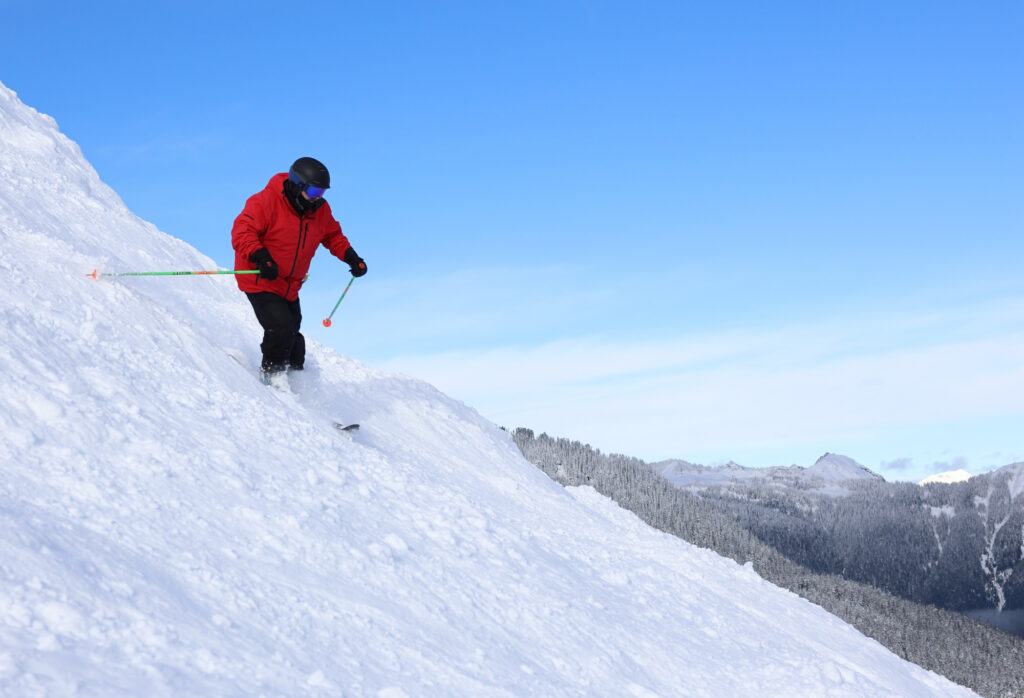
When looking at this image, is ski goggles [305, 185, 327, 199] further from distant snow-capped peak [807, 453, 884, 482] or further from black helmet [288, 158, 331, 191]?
distant snow-capped peak [807, 453, 884, 482]

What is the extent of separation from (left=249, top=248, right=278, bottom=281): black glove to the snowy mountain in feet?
304

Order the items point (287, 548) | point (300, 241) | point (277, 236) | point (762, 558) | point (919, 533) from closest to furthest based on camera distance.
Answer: point (287, 548) → point (277, 236) → point (300, 241) → point (762, 558) → point (919, 533)

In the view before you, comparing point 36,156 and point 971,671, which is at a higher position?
point 36,156

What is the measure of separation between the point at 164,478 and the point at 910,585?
369 feet

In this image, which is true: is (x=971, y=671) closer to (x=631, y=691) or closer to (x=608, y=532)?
(x=608, y=532)

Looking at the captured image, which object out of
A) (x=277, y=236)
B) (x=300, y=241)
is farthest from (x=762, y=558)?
(x=277, y=236)

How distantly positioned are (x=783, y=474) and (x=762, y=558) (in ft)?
325

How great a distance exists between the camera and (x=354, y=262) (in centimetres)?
1104

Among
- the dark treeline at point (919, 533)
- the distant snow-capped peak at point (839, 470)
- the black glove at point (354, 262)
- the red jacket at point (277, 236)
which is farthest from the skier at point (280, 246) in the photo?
the distant snow-capped peak at point (839, 470)

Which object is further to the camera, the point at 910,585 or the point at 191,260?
the point at 910,585

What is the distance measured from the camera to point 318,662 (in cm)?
447

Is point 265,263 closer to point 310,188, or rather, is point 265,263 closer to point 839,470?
point 310,188

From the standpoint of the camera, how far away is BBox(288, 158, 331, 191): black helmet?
376 inches

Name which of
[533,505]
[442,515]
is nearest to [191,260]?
[533,505]
